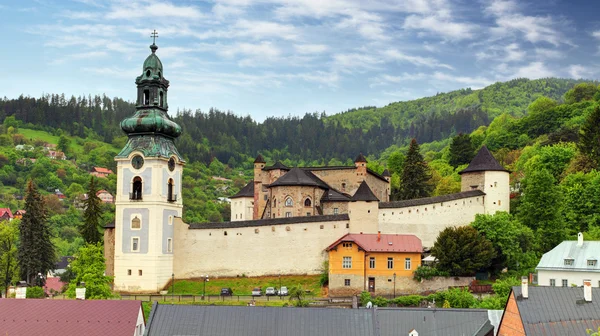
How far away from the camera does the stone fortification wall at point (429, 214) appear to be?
6078 centimetres

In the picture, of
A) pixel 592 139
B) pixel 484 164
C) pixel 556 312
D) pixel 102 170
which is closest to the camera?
pixel 556 312

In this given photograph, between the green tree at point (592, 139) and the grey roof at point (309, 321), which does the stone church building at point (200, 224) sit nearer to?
the green tree at point (592, 139)

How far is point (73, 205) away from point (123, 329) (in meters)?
109

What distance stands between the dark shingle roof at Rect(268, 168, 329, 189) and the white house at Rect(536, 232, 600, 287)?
21026 millimetres

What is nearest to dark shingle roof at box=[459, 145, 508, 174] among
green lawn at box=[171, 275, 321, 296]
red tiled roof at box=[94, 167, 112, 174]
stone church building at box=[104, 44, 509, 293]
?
stone church building at box=[104, 44, 509, 293]

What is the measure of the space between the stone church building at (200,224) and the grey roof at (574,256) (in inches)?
403

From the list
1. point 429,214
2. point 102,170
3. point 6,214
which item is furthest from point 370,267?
point 102,170

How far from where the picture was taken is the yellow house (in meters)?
56.3

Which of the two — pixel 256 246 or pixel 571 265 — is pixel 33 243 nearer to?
pixel 256 246

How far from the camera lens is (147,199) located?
6097cm

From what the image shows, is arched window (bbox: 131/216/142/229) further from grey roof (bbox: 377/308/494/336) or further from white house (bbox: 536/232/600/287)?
grey roof (bbox: 377/308/494/336)

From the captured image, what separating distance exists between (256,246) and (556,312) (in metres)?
30.3

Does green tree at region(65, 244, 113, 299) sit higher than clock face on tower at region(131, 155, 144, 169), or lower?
lower

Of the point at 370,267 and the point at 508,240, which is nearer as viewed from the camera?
the point at 370,267
